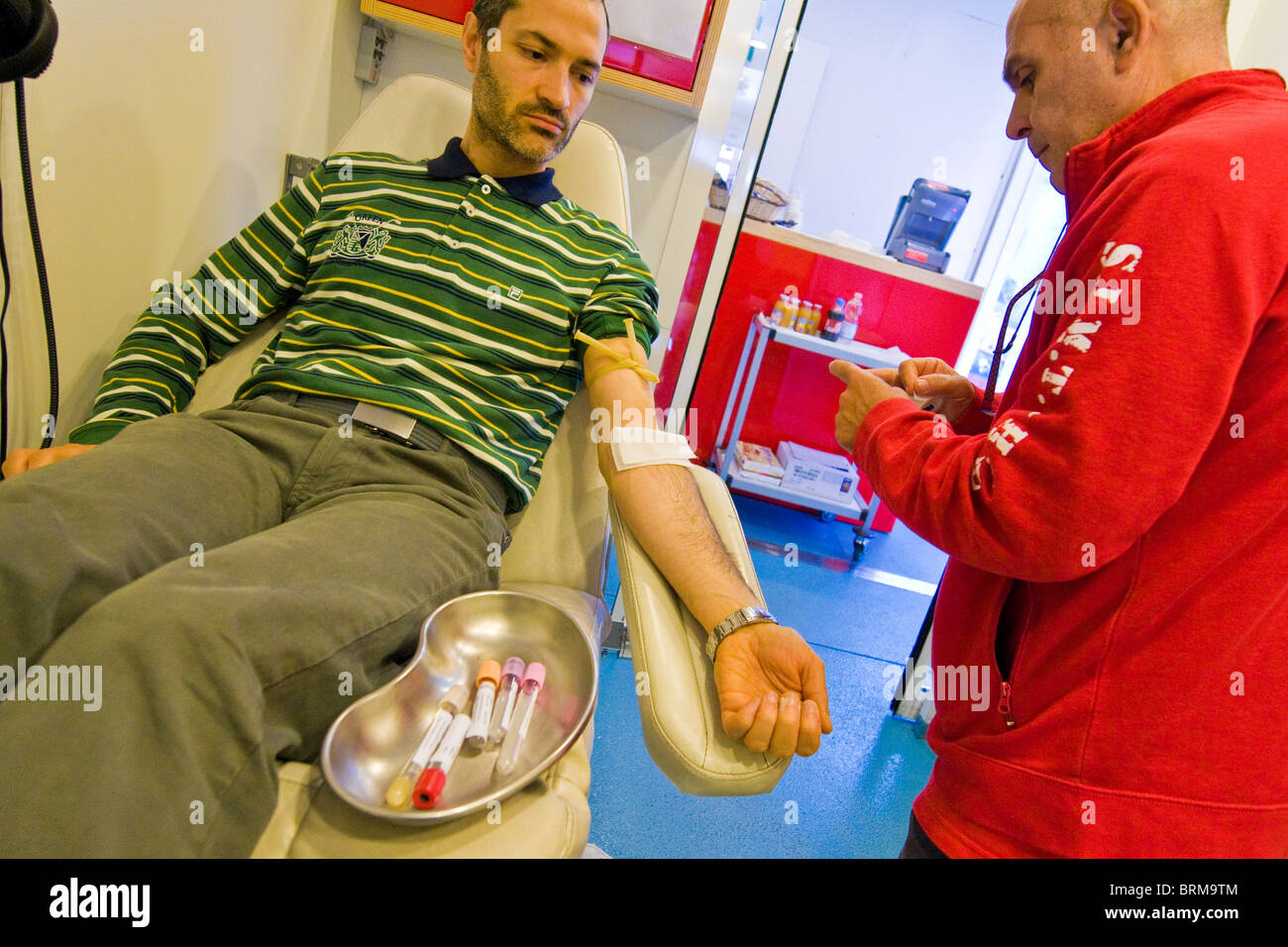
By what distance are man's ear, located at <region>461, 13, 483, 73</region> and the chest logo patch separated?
370 mm

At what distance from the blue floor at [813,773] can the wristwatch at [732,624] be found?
0.79 meters

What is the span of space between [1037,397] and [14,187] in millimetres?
1210

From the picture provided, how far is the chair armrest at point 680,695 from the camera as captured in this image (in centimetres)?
73

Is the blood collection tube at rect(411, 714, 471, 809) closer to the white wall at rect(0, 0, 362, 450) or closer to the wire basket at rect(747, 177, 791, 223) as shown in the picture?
the white wall at rect(0, 0, 362, 450)

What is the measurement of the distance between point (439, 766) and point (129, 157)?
43.1 inches

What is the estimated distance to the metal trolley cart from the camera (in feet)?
10.3

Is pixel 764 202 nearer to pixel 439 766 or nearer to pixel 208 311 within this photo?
pixel 208 311

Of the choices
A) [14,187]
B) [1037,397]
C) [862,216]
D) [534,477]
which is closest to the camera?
[1037,397]

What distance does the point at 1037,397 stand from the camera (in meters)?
0.68

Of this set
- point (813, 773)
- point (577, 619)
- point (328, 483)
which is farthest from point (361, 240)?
point (813, 773)
